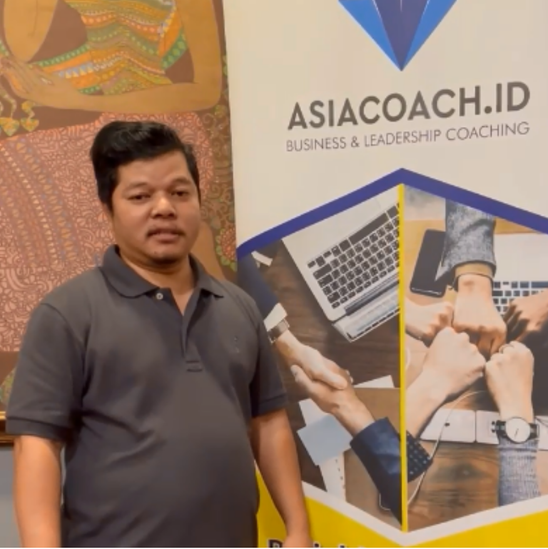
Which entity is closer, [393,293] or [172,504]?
[172,504]

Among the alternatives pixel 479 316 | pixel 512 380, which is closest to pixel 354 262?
pixel 479 316

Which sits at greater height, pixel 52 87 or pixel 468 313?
pixel 52 87

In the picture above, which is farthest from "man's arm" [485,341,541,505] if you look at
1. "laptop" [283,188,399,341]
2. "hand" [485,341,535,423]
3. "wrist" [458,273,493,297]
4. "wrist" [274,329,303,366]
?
"wrist" [274,329,303,366]

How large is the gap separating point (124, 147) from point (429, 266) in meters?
0.56

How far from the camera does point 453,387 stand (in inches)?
48.1

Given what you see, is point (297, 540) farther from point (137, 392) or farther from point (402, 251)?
point (402, 251)

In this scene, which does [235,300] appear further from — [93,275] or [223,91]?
[223,91]

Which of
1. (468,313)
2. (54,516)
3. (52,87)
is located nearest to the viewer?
(54,516)

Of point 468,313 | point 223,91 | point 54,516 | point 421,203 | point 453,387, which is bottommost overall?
point 54,516

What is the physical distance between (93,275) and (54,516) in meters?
0.38

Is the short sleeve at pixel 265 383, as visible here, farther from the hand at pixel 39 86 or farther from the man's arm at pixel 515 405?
the hand at pixel 39 86

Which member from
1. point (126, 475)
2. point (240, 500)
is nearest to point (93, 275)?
point (126, 475)

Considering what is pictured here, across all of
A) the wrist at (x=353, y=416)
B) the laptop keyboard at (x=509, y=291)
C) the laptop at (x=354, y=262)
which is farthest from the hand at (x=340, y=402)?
the laptop keyboard at (x=509, y=291)

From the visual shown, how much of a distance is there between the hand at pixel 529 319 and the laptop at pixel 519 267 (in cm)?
1
